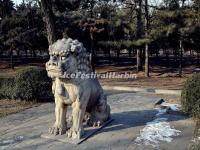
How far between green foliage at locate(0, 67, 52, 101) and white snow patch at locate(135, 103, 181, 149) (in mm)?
5184

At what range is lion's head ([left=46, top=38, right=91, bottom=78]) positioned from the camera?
6.37m

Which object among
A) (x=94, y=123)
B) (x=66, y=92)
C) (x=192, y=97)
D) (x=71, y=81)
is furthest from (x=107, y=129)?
(x=192, y=97)

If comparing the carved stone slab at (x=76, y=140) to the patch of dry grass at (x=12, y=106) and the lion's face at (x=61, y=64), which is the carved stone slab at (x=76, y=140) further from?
the patch of dry grass at (x=12, y=106)

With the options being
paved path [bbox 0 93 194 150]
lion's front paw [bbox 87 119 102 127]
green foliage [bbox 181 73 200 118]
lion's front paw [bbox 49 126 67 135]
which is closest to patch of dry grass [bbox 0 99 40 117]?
paved path [bbox 0 93 194 150]

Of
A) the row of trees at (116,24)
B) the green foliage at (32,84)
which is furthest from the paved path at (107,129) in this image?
the row of trees at (116,24)

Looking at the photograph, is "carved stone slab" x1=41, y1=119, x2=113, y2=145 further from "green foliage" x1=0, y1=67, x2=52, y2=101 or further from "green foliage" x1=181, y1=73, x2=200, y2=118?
"green foliage" x1=0, y1=67, x2=52, y2=101

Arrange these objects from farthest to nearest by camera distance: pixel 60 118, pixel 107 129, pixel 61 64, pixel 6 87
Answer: pixel 6 87 → pixel 107 129 → pixel 60 118 → pixel 61 64

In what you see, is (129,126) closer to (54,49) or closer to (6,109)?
(54,49)

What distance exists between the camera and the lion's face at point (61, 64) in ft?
20.8

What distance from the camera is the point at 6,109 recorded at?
10961 millimetres

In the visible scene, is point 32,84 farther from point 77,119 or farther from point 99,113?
point 77,119

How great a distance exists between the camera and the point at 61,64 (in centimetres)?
633

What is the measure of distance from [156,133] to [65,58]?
2.60 metres

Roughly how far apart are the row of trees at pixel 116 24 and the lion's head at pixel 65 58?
8.91 m
